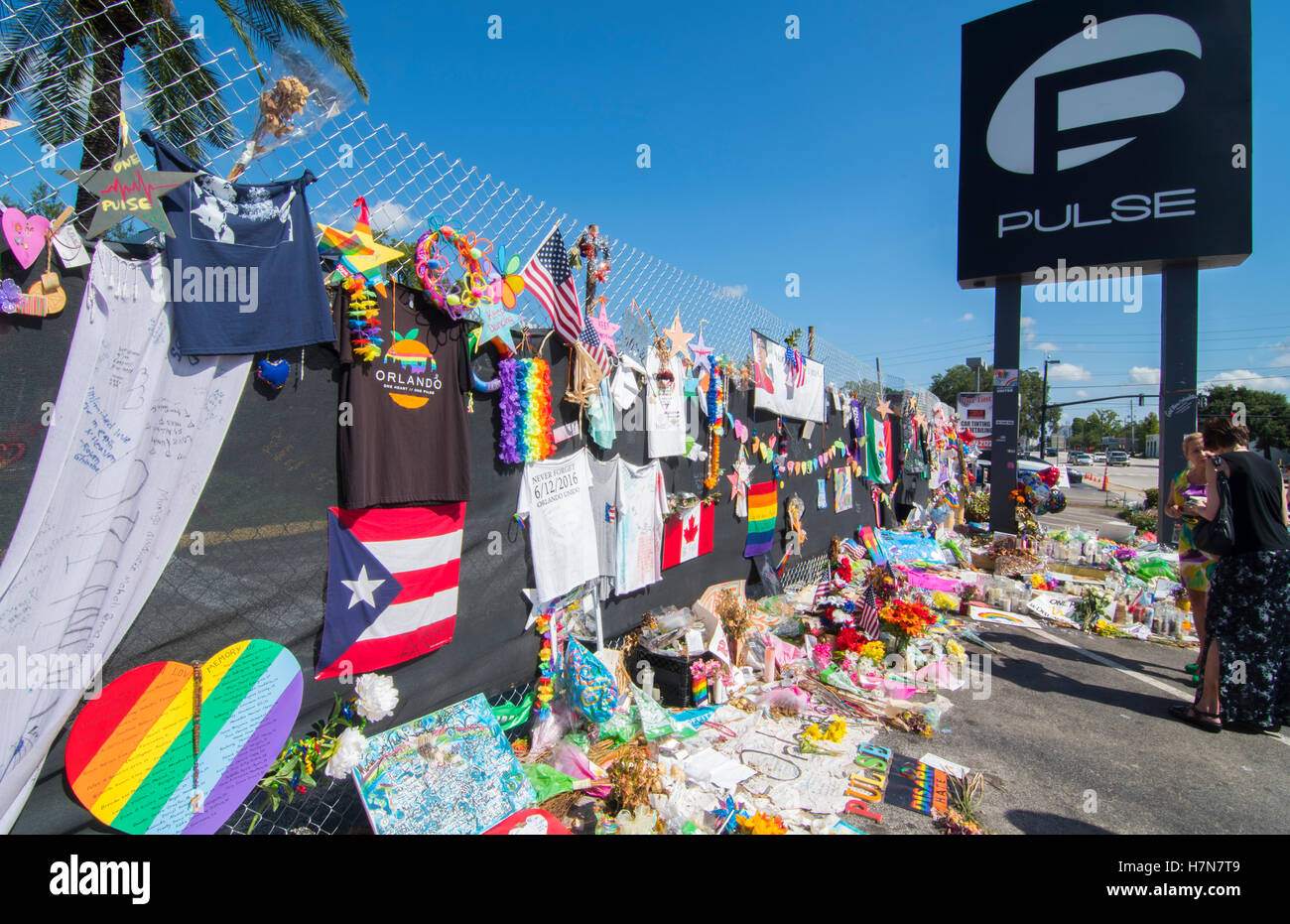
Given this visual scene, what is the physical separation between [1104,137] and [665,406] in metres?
11.1

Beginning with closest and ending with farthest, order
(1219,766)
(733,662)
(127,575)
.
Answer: (127,575)
(1219,766)
(733,662)

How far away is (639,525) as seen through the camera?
491 centimetres

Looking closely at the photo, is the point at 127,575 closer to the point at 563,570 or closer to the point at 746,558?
the point at 563,570

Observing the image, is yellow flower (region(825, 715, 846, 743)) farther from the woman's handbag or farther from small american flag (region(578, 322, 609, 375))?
small american flag (region(578, 322, 609, 375))

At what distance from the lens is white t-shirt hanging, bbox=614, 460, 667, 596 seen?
470cm

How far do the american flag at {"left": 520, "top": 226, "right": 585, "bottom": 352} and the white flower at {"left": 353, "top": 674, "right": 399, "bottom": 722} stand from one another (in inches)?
88.6

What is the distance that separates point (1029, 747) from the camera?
163 inches

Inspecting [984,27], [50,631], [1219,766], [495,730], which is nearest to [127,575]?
[50,631]

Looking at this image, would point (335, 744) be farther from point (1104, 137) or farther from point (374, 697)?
point (1104, 137)

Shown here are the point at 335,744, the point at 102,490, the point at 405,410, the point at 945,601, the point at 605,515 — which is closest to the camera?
the point at 102,490

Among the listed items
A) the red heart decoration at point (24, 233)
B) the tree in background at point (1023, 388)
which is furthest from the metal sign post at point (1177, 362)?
the tree in background at point (1023, 388)

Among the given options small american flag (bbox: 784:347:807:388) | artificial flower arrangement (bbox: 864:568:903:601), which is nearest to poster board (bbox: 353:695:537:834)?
artificial flower arrangement (bbox: 864:568:903:601)

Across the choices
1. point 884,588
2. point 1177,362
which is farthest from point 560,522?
point 1177,362

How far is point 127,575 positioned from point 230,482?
1.53 ft
